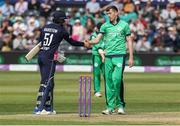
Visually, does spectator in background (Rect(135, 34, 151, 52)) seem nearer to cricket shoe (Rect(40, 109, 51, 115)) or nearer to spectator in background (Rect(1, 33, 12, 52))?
spectator in background (Rect(1, 33, 12, 52))

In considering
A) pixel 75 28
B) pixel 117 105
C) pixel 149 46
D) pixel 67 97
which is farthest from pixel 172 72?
pixel 117 105

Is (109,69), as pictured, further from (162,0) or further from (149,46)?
(162,0)

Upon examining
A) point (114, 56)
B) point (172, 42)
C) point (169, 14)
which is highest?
point (114, 56)

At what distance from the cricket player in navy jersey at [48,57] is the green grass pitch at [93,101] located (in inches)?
14.0

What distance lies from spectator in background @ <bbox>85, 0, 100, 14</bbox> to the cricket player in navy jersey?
60.5 feet

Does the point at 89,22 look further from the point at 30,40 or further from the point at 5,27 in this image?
the point at 5,27

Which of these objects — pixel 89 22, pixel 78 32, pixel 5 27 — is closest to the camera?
pixel 78 32

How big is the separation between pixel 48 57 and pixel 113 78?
130 centimetres

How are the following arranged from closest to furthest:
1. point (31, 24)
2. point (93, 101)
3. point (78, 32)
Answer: point (93, 101), point (78, 32), point (31, 24)

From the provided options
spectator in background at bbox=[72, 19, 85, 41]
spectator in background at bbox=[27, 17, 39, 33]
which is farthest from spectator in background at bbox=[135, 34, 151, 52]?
spectator in background at bbox=[27, 17, 39, 33]

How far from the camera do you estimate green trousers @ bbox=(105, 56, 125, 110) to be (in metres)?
14.4

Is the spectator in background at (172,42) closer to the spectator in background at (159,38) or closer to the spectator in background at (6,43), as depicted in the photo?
the spectator in background at (159,38)

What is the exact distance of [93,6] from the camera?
109 feet

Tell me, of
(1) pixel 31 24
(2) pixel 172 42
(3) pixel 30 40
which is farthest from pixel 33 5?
(2) pixel 172 42
